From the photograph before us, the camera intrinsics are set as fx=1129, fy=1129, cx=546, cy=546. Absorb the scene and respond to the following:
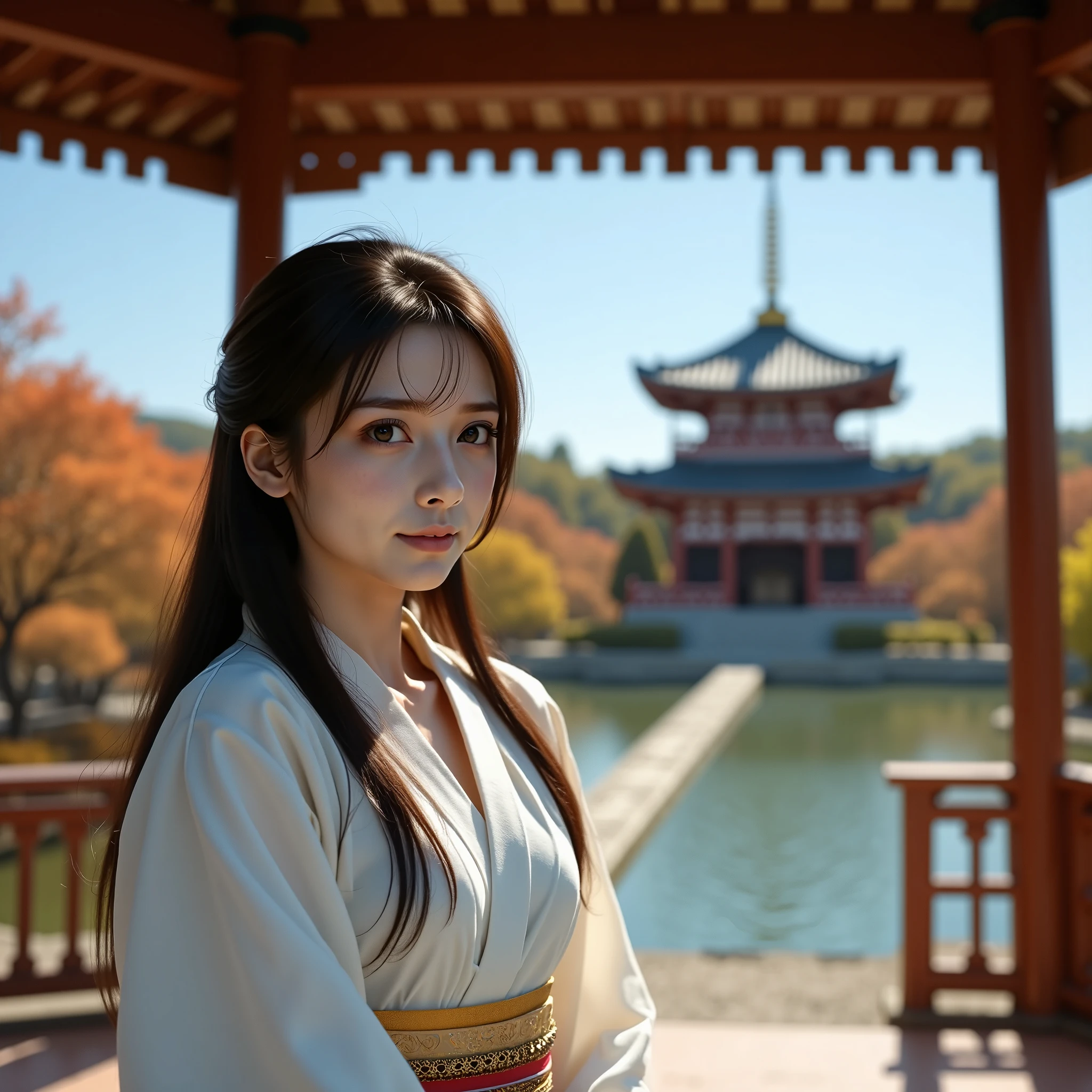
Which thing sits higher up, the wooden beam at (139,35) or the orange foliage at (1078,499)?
the orange foliage at (1078,499)

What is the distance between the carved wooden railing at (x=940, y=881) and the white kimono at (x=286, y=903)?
7.76ft

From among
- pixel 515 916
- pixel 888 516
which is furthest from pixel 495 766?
pixel 888 516

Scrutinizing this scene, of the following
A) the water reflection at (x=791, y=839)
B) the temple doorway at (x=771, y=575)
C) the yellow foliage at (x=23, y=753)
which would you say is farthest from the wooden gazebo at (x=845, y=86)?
the temple doorway at (x=771, y=575)

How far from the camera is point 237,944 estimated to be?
2.77 ft

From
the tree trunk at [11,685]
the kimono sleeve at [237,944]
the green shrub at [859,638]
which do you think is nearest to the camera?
the kimono sleeve at [237,944]

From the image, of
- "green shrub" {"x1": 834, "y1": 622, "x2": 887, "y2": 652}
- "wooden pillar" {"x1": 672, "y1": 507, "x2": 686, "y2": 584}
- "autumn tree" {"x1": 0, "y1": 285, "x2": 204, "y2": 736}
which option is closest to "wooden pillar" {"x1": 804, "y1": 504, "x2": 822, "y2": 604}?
"green shrub" {"x1": 834, "y1": 622, "x2": 887, "y2": 652}

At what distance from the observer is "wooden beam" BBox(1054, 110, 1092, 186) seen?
3090 millimetres

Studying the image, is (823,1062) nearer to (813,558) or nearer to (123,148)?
(123,148)

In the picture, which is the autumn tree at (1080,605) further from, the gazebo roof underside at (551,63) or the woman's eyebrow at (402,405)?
Answer: the woman's eyebrow at (402,405)

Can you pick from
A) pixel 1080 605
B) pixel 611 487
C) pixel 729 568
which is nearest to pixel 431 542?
pixel 1080 605

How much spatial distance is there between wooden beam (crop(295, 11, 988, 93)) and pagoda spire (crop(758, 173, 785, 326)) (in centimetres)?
2287

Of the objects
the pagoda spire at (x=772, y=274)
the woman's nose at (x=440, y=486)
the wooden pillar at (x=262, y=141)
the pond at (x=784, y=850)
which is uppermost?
the pagoda spire at (x=772, y=274)

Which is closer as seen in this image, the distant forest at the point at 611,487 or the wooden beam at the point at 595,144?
the wooden beam at the point at 595,144

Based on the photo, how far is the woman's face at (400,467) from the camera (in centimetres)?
100
